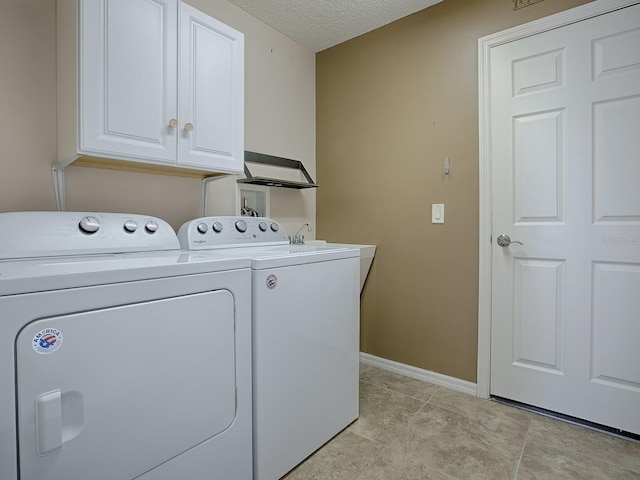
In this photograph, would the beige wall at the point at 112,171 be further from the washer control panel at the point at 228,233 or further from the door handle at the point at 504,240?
the door handle at the point at 504,240

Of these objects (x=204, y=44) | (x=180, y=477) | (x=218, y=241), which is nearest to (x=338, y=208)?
(x=218, y=241)

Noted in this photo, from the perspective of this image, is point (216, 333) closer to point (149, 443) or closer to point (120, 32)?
point (149, 443)

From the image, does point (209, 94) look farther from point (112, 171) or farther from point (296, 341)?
point (296, 341)

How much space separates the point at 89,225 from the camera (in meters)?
1.32

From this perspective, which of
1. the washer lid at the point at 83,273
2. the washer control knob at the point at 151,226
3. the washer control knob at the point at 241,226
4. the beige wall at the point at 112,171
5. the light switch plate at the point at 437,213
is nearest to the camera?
the washer lid at the point at 83,273

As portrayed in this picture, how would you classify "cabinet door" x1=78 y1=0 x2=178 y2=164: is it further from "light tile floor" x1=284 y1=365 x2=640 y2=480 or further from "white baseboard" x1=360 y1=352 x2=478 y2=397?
"white baseboard" x1=360 y1=352 x2=478 y2=397

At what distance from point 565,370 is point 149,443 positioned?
1959mm

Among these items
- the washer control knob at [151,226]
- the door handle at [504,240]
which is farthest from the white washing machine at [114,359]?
the door handle at [504,240]

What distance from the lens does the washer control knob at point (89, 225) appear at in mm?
1311

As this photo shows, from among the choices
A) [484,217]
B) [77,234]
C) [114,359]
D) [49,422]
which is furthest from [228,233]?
[484,217]

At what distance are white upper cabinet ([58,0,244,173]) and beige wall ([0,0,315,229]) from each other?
0.31ft

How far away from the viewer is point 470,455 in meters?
1.54

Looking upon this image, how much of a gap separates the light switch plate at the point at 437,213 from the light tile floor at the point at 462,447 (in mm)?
1087

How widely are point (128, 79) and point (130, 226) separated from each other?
59 centimetres
